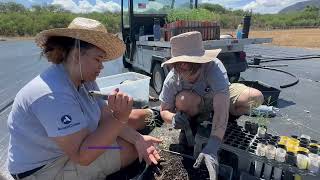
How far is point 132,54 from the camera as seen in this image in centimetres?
601

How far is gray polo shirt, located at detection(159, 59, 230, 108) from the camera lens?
215 centimetres

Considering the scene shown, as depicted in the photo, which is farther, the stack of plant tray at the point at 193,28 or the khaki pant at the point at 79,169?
the stack of plant tray at the point at 193,28

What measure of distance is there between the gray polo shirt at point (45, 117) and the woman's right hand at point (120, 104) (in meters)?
0.16

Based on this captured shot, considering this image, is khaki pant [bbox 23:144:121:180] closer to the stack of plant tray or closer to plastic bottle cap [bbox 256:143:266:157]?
plastic bottle cap [bbox 256:143:266:157]

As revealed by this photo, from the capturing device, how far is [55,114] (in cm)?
143

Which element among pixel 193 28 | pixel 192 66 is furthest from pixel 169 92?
pixel 193 28

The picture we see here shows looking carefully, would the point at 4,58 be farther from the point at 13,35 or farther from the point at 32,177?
the point at 13,35

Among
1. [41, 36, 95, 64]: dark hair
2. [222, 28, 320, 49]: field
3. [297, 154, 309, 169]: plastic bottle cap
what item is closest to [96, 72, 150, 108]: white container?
[41, 36, 95, 64]: dark hair

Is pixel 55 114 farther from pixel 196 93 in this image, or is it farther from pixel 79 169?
pixel 196 93

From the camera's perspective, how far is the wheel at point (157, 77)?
4.67 m

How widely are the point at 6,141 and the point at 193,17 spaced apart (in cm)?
298

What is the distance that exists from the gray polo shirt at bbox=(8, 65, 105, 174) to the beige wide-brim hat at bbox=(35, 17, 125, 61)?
173 millimetres

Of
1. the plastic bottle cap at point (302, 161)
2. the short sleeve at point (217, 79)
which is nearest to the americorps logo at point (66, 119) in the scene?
the short sleeve at point (217, 79)

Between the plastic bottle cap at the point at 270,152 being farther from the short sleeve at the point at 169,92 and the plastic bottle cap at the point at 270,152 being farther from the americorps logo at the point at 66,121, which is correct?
the americorps logo at the point at 66,121
